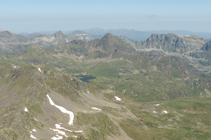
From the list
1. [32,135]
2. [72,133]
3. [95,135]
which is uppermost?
[32,135]

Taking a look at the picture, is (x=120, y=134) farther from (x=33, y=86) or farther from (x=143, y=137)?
(x=33, y=86)

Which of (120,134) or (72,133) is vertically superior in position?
(72,133)

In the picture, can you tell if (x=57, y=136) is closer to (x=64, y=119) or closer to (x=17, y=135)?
(x=17, y=135)

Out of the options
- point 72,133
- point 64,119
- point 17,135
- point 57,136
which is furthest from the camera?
point 64,119

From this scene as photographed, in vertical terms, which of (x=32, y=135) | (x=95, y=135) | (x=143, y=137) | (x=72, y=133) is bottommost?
(x=143, y=137)

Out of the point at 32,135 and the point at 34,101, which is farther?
the point at 34,101

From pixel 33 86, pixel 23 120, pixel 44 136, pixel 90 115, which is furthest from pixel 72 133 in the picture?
pixel 33 86

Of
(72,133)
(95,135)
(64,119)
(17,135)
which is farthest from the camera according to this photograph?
(64,119)

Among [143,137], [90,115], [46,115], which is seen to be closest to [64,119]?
[46,115]

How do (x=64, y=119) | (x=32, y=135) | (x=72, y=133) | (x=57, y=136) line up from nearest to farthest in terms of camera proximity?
(x=32, y=135)
(x=57, y=136)
(x=72, y=133)
(x=64, y=119)
